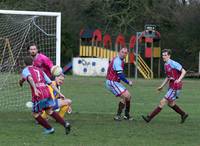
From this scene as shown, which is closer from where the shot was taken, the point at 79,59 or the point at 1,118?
the point at 1,118

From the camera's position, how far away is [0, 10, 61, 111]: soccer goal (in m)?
16.1

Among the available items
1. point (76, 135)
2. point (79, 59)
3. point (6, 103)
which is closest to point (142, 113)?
point (6, 103)

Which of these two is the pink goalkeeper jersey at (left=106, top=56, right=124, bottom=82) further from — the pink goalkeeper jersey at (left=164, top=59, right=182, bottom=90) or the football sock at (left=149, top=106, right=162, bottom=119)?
the football sock at (left=149, top=106, right=162, bottom=119)

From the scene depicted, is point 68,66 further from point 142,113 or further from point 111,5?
point 142,113

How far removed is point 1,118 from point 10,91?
410 centimetres

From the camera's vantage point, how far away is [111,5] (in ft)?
174

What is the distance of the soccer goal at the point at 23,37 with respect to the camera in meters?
16.1

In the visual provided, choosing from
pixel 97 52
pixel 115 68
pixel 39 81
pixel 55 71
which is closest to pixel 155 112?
pixel 115 68

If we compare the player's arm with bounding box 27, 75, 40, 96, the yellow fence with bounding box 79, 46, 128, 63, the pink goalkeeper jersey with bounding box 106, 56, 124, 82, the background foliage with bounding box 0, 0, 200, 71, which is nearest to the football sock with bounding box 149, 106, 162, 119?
the pink goalkeeper jersey with bounding box 106, 56, 124, 82

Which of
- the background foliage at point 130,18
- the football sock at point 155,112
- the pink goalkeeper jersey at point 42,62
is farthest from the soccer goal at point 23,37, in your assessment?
the background foliage at point 130,18

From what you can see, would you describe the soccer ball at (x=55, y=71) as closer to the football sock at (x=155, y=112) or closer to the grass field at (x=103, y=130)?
the grass field at (x=103, y=130)

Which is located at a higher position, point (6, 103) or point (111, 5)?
point (111, 5)

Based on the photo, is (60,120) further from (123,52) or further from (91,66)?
(91,66)

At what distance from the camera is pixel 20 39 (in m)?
19.5
